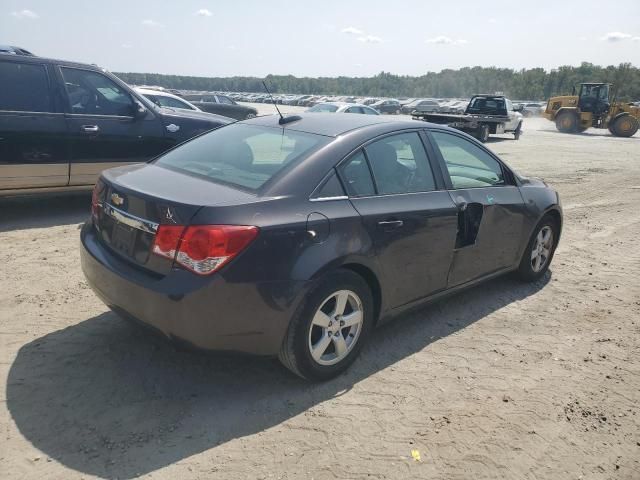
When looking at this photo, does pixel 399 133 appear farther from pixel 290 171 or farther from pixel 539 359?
pixel 539 359

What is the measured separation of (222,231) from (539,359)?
2435 millimetres

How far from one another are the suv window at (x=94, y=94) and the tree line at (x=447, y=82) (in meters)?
73.5

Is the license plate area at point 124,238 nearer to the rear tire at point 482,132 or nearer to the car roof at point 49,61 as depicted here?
the car roof at point 49,61

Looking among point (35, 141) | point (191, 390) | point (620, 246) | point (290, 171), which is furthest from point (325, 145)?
point (620, 246)

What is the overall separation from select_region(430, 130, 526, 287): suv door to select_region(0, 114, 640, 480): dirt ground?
0.45 meters

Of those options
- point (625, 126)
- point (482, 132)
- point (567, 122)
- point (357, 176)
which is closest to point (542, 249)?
point (357, 176)

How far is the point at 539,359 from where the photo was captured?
12.0 ft

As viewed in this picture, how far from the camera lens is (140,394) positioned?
2.96 m

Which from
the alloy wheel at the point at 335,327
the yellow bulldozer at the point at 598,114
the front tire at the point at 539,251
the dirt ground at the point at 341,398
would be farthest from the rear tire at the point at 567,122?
the alloy wheel at the point at 335,327

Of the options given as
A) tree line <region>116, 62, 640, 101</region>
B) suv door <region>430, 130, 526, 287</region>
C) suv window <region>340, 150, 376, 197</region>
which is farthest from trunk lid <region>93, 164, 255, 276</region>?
tree line <region>116, 62, 640, 101</region>

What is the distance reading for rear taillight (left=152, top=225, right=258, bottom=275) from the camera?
2.62m

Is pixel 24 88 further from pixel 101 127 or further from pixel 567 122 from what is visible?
pixel 567 122

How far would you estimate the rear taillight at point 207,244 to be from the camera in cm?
262

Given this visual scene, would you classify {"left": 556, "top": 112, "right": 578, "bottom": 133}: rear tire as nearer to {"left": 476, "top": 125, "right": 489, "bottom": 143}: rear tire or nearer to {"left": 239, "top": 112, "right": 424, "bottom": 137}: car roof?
{"left": 476, "top": 125, "right": 489, "bottom": 143}: rear tire
